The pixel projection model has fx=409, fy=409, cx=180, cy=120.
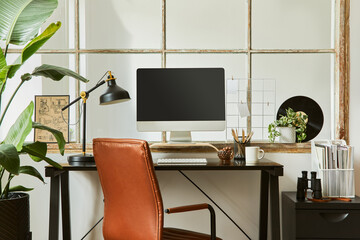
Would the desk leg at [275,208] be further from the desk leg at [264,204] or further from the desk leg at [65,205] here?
the desk leg at [65,205]

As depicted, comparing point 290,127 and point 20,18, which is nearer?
point 20,18

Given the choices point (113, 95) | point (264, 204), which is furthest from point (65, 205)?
point (264, 204)

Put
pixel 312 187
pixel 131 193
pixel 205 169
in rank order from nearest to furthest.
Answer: pixel 131 193, pixel 205 169, pixel 312 187

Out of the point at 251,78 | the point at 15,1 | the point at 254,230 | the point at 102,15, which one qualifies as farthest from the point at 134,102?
the point at 254,230

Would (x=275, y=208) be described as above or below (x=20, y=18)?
below

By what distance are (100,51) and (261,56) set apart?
121 cm

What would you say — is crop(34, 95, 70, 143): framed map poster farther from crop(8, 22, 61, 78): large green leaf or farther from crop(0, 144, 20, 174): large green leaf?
crop(0, 144, 20, 174): large green leaf

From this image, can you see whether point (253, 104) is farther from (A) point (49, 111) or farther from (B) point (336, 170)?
(A) point (49, 111)

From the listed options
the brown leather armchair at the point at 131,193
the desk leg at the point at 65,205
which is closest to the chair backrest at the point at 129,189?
the brown leather armchair at the point at 131,193

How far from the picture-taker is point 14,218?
2.32 m

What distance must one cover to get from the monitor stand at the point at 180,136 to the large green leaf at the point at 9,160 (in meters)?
1.10

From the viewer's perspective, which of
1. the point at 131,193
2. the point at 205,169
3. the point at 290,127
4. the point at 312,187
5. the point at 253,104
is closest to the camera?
the point at 131,193

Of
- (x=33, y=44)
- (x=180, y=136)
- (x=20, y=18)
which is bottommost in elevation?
(x=180, y=136)

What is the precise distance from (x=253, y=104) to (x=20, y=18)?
1.72m
